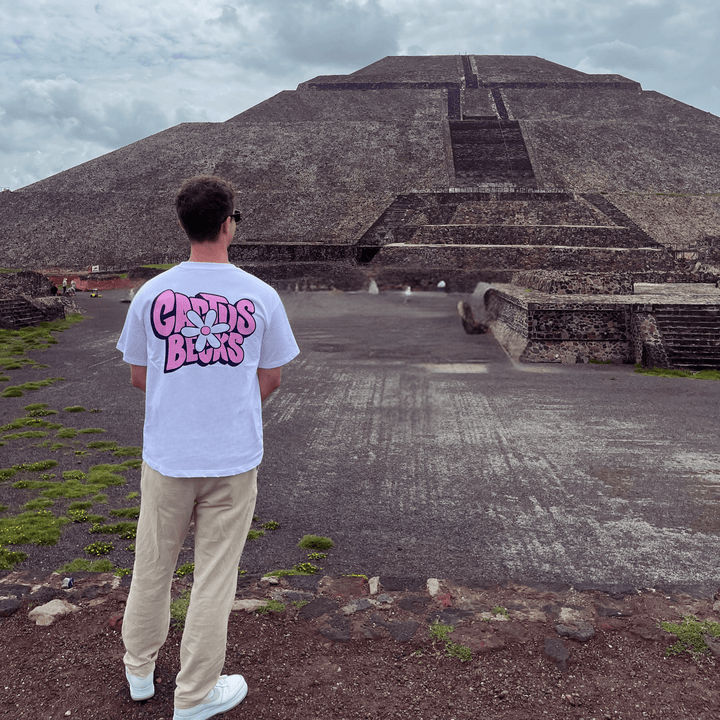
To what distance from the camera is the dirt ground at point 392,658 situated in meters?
2.85

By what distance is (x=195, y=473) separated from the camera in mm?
2482

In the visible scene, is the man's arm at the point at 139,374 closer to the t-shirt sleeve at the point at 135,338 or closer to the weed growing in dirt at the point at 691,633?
the t-shirt sleeve at the point at 135,338

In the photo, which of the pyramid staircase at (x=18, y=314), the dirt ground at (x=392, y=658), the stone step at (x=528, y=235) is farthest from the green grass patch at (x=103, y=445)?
the stone step at (x=528, y=235)

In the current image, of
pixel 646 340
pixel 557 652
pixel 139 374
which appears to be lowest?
pixel 557 652

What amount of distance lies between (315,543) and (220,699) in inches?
76.7

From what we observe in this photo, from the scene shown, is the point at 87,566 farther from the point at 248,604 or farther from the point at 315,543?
the point at 315,543

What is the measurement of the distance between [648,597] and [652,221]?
3524 centimetres

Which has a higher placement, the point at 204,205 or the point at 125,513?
the point at 204,205

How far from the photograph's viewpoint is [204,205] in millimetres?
2514

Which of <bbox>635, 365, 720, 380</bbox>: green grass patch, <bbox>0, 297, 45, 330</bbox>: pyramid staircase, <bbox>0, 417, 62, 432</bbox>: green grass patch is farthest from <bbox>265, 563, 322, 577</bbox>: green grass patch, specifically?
<bbox>0, 297, 45, 330</bbox>: pyramid staircase

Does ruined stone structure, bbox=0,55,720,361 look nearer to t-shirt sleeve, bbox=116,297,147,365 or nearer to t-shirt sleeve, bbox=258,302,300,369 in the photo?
t-shirt sleeve, bbox=258,302,300,369

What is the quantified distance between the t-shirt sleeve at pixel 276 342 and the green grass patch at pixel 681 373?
33.5 feet

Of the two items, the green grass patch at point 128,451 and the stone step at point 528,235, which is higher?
the stone step at point 528,235

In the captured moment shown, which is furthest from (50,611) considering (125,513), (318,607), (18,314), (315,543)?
(18,314)
